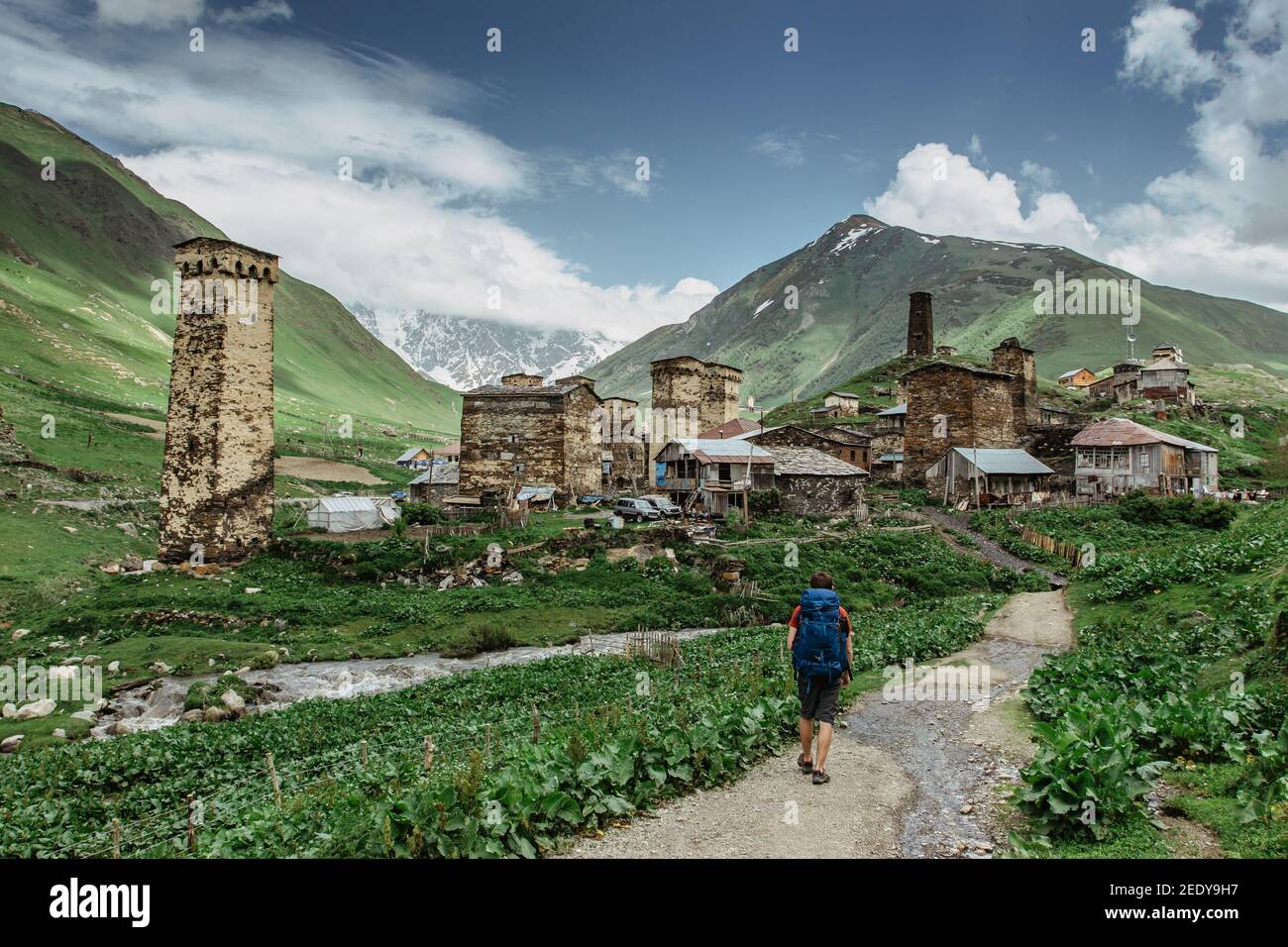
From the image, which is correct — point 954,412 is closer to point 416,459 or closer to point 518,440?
point 518,440

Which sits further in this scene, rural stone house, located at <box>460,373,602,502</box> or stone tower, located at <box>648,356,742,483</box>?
stone tower, located at <box>648,356,742,483</box>

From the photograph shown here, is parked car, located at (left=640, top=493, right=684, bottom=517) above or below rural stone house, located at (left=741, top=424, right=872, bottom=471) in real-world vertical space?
below

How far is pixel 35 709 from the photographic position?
61.8 feet

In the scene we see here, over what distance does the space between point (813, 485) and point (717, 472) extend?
262 inches

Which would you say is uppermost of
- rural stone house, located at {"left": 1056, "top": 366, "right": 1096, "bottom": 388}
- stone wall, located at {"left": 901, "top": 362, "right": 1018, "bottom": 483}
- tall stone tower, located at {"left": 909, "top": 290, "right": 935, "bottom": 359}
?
tall stone tower, located at {"left": 909, "top": 290, "right": 935, "bottom": 359}

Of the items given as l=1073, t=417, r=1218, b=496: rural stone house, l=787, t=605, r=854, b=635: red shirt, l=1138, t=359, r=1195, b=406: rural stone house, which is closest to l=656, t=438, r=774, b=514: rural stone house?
l=1073, t=417, r=1218, b=496: rural stone house

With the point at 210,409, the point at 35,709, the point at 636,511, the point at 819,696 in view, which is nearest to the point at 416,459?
the point at 636,511

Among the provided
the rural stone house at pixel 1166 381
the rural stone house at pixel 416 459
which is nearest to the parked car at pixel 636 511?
the rural stone house at pixel 416 459

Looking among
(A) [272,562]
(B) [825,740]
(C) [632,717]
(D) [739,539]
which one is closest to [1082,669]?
(B) [825,740]

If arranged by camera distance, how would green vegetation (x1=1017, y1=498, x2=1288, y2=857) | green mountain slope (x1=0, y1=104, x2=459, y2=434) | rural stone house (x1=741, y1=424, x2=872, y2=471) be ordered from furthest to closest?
green mountain slope (x1=0, y1=104, x2=459, y2=434)
rural stone house (x1=741, y1=424, x2=872, y2=471)
green vegetation (x1=1017, y1=498, x2=1288, y2=857)

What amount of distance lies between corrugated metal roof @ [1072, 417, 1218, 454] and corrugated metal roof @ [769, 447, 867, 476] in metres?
14.9

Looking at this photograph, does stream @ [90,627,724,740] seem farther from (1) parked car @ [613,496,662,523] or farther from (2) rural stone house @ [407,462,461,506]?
(2) rural stone house @ [407,462,461,506]

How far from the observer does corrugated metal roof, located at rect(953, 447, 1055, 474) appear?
47125mm
